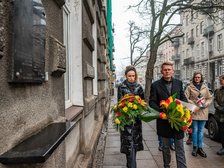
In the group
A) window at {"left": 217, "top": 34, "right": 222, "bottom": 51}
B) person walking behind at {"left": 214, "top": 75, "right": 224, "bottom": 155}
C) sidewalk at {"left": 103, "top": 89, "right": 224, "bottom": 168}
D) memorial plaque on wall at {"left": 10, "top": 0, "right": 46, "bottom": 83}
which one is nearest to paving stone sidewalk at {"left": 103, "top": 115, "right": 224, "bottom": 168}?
sidewalk at {"left": 103, "top": 89, "right": 224, "bottom": 168}

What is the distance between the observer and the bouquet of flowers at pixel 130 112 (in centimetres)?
379

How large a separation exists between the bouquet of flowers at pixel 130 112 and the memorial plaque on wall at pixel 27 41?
2.01 meters

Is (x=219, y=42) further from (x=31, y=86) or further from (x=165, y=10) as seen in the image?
(x=31, y=86)

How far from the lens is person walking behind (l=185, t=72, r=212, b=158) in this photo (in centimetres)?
546

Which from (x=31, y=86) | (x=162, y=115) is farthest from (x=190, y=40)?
(x=31, y=86)

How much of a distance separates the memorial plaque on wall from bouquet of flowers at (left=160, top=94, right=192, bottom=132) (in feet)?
7.08

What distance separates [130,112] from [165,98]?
60 cm

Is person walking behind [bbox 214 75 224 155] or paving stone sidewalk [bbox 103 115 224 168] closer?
paving stone sidewalk [bbox 103 115 224 168]

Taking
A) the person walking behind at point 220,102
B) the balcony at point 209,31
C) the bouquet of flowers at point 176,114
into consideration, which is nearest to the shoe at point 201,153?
the person walking behind at point 220,102

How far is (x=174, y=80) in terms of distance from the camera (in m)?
4.13

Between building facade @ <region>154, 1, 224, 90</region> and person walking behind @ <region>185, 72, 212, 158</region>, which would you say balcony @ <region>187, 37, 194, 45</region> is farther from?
person walking behind @ <region>185, 72, 212, 158</region>

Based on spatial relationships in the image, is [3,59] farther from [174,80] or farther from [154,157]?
[154,157]

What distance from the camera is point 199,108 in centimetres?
543

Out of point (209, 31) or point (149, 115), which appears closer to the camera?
point (149, 115)
